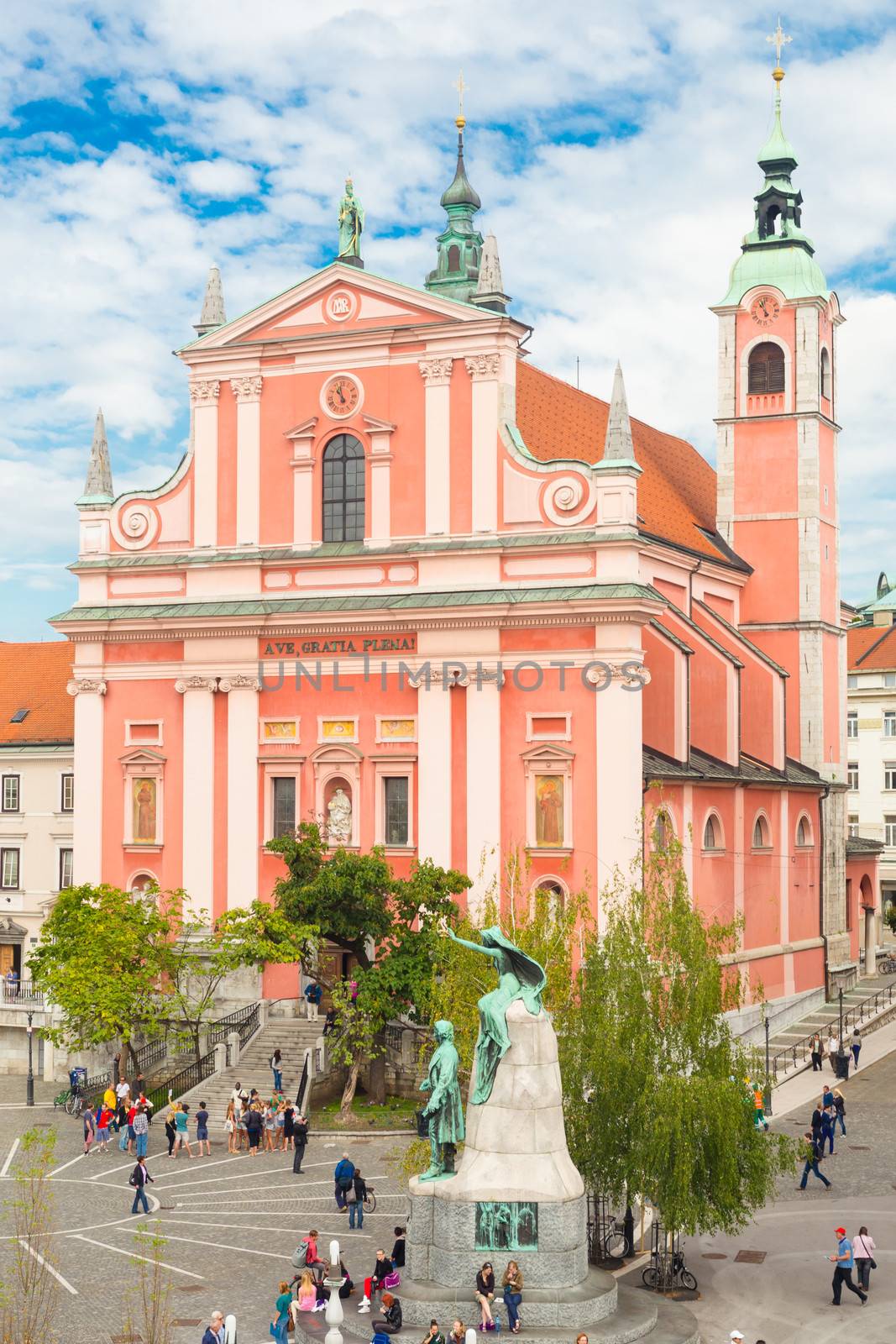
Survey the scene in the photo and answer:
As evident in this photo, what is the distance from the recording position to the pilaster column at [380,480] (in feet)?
148

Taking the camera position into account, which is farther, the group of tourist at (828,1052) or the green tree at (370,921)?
the group of tourist at (828,1052)

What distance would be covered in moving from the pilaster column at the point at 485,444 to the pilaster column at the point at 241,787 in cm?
738

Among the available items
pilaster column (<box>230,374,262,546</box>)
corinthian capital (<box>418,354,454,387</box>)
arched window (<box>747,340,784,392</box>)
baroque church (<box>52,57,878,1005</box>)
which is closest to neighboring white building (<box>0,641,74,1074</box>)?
baroque church (<box>52,57,878,1005</box>)

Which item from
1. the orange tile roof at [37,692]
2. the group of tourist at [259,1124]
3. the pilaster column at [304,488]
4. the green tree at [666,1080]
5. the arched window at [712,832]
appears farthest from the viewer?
the orange tile roof at [37,692]

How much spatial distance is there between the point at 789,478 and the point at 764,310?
5317 millimetres

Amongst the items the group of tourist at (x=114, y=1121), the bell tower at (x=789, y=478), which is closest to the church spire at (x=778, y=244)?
the bell tower at (x=789, y=478)

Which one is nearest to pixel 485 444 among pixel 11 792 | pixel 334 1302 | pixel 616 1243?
pixel 616 1243

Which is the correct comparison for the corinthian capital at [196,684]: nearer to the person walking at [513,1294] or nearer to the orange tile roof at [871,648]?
the person walking at [513,1294]

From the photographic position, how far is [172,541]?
47.8 metres

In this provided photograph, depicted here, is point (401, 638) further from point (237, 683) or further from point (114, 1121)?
point (114, 1121)

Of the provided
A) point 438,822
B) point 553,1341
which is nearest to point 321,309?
point 438,822

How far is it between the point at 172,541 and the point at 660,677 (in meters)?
13.4

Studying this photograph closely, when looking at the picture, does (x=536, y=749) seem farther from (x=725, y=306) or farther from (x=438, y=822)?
(x=725, y=306)

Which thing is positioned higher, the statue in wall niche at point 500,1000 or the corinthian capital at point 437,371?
the corinthian capital at point 437,371
